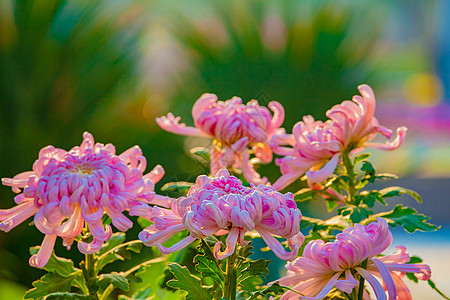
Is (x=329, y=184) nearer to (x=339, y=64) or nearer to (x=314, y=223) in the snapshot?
(x=314, y=223)

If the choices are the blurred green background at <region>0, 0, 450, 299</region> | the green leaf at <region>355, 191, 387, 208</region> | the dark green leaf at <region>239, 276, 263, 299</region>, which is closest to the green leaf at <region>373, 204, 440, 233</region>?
the green leaf at <region>355, 191, 387, 208</region>

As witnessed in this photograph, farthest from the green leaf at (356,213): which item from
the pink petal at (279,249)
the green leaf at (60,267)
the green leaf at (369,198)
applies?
the green leaf at (60,267)

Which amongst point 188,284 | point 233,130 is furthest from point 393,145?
point 188,284

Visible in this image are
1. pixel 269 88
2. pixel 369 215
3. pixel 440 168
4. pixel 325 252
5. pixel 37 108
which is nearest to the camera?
pixel 325 252

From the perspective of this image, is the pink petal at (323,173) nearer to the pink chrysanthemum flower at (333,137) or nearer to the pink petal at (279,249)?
the pink chrysanthemum flower at (333,137)

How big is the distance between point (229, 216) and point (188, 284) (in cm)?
7

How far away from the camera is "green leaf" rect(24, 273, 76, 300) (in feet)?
1.44

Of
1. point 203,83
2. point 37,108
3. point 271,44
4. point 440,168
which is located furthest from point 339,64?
point 440,168

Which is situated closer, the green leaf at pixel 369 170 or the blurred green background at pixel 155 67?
the green leaf at pixel 369 170

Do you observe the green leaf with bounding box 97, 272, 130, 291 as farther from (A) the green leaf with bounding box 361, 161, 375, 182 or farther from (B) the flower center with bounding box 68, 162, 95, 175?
(A) the green leaf with bounding box 361, 161, 375, 182

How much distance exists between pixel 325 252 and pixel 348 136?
157mm

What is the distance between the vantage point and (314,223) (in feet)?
1.63

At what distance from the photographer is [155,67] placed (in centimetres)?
218

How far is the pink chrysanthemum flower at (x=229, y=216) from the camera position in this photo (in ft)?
1.08
